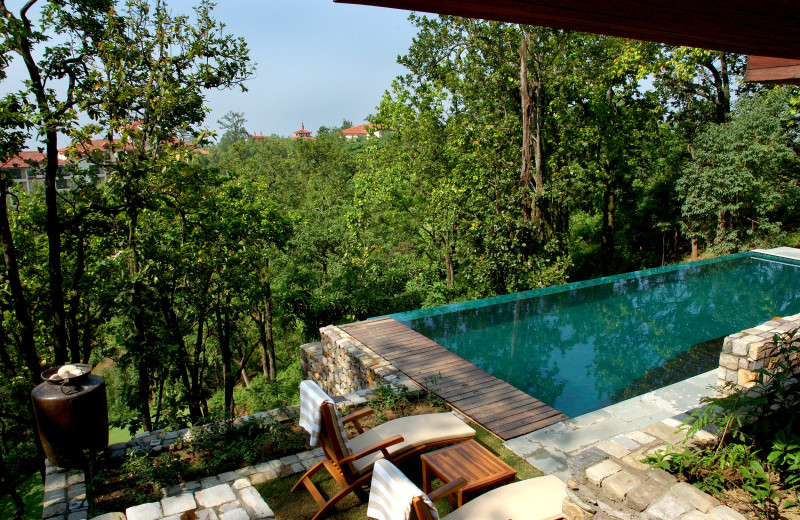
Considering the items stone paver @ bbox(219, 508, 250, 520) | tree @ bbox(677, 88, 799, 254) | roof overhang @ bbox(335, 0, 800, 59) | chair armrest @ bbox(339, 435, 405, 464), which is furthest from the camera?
tree @ bbox(677, 88, 799, 254)

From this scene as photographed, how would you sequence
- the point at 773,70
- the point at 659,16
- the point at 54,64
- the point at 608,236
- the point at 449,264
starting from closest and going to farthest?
the point at 659,16 → the point at 773,70 → the point at 54,64 → the point at 449,264 → the point at 608,236

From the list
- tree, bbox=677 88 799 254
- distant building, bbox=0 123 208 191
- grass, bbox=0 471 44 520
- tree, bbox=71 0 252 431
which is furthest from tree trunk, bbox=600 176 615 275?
grass, bbox=0 471 44 520

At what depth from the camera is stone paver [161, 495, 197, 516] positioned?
A: 132 inches

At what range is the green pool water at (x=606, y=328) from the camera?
6211 mm

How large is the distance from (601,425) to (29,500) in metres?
12.5

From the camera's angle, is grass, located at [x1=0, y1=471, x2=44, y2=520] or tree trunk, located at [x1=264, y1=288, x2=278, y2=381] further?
tree trunk, located at [x1=264, y1=288, x2=278, y2=381]

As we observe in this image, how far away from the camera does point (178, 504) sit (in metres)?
3.44

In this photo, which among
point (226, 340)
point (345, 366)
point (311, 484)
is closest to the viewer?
point (311, 484)

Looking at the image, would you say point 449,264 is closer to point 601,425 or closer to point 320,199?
point 320,199

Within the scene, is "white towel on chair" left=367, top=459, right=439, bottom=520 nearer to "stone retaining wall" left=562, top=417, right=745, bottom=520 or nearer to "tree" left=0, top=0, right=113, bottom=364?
"stone retaining wall" left=562, top=417, right=745, bottom=520

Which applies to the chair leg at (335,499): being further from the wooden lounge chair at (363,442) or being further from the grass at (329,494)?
the grass at (329,494)

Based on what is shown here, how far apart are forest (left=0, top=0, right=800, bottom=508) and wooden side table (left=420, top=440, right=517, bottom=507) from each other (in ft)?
8.10

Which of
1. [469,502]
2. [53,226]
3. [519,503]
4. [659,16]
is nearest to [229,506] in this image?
[469,502]

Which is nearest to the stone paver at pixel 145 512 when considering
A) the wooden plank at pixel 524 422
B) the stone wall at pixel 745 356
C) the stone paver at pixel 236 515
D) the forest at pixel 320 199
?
the stone paver at pixel 236 515
